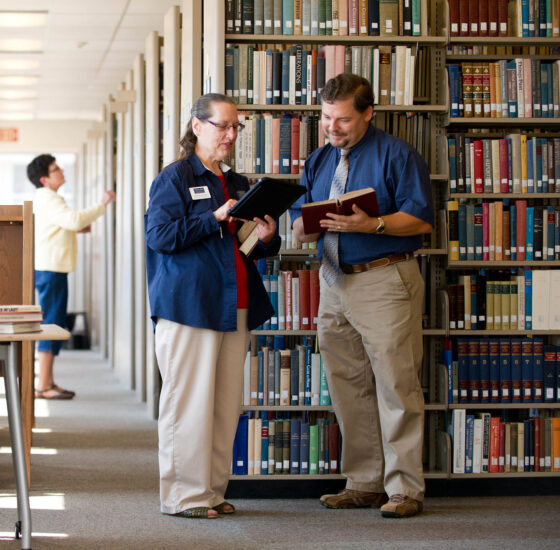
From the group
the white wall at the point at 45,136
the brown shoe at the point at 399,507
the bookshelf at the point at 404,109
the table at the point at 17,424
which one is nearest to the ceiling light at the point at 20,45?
the white wall at the point at 45,136

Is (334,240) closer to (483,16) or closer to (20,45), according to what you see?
(483,16)

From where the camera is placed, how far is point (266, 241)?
367cm

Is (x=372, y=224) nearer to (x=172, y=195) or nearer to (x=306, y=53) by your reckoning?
(x=172, y=195)

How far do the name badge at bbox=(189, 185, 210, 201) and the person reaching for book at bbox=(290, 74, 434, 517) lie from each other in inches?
19.6

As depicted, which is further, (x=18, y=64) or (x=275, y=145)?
(x=18, y=64)

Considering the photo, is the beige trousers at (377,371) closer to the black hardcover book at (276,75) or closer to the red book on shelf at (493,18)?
the black hardcover book at (276,75)

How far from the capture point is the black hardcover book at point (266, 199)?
10.9 feet

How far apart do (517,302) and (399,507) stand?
1178 millimetres

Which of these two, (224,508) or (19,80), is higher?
(19,80)

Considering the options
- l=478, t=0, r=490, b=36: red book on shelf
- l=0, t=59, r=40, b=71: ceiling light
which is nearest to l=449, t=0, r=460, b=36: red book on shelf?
l=478, t=0, r=490, b=36: red book on shelf

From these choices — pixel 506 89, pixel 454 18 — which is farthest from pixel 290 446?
pixel 454 18

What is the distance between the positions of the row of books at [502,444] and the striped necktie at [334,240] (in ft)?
3.18

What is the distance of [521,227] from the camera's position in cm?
434

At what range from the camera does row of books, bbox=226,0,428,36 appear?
13.9 feet
